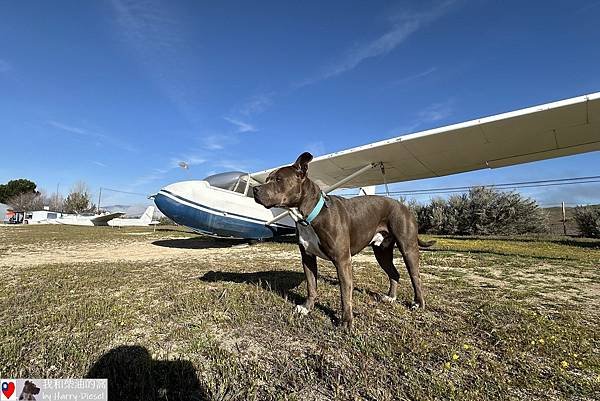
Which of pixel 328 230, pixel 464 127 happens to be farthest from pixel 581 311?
pixel 464 127

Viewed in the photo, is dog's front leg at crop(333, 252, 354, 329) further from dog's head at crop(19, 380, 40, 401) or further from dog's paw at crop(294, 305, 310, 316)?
dog's head at crop(19, 380, 40, 401)

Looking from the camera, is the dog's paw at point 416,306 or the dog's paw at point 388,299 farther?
the dog's paw at point 388,299

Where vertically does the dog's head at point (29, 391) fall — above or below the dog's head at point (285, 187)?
below

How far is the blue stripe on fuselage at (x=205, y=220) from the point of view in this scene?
923 cm

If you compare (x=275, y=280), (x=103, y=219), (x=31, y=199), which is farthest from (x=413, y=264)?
(x=31, y=199)

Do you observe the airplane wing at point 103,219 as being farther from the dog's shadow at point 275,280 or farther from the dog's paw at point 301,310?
the dog's paw at point 301,310

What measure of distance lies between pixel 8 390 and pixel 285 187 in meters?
2.38

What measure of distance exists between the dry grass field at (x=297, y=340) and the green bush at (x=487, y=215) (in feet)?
55.9

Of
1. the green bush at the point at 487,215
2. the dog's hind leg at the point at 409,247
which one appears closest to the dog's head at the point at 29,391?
the dog's hind leg at the point at 409,247

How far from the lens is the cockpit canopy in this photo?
10.3m

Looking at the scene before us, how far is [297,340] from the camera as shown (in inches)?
108

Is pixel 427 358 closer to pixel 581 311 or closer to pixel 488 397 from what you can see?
pixel 488 397

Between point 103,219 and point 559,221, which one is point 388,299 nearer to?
point 559,221

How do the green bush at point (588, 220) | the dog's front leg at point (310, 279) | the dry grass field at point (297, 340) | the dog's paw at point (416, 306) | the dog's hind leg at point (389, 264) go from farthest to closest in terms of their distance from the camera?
the green bush at point (588, 220) < the dog's hind leg at point (389, 264) < the dog's paw at point (416, 306) < the dog's front leg at point (310, 279) < the dry grass field at point (297, 340)
